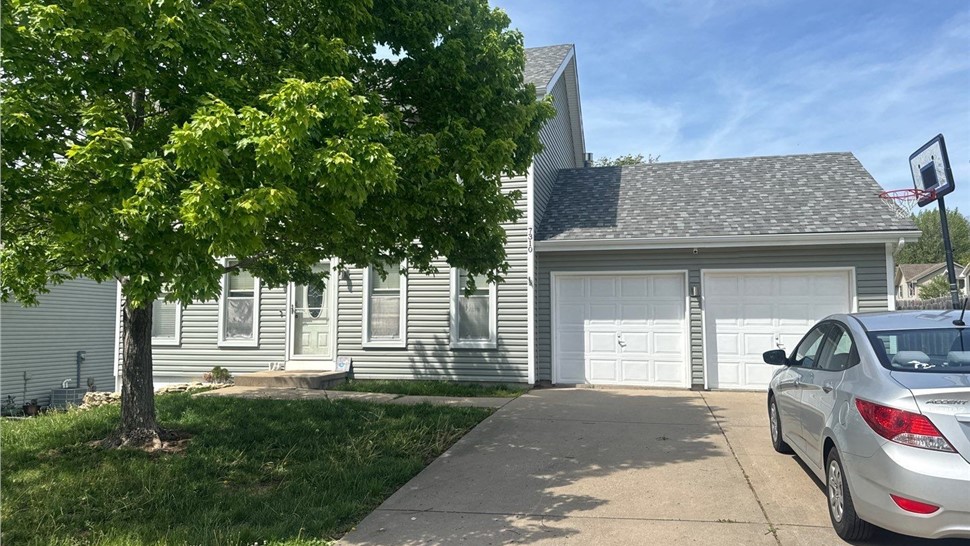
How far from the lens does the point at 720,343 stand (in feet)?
36.8

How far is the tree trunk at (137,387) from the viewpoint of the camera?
6.70 m

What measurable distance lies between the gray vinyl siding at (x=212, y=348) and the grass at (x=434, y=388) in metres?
2.14

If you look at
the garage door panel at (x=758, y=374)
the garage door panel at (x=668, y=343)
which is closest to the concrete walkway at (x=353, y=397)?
the garage door panel at (x=668, y=343)

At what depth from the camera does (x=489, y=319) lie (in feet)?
38.6

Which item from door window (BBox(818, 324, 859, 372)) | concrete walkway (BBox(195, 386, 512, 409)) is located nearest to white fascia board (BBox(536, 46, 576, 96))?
concrete walkway (BBox(195, 386, 512, 409))

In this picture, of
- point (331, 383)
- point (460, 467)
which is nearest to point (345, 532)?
point (460, 467)

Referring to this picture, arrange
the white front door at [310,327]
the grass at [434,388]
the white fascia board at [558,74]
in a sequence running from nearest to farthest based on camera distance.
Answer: the grass at [434,388] → the white fascia board at [558,74] → the white front door at [310,327]

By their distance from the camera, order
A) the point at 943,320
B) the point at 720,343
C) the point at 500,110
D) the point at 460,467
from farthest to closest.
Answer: the point at 720,343
the point at 500,110
the point at 460,467
the point at 943,320

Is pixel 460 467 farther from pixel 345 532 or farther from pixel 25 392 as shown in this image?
pixel 25 392

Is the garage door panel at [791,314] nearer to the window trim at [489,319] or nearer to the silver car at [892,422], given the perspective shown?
the window trim at [489,319]

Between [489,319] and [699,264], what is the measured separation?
3956 millimetres

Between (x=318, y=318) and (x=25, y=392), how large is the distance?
34.4 feet

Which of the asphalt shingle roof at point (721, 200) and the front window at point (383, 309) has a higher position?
the asphalt shingle roof at point (721, 200)

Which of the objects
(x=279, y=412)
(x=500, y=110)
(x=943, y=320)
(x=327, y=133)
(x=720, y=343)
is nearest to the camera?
(x=943, y=320)
